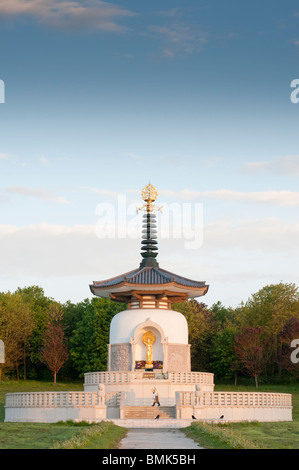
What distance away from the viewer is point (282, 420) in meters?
33.7

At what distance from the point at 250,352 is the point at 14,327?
2222 centimetres

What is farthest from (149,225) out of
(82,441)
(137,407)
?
(82,441)

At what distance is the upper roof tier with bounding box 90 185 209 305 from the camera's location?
1593 inches

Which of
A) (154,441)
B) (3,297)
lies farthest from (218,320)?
(154,441)

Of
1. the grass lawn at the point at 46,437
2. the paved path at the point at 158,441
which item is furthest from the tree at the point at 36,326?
the paved path at the point at 158,441

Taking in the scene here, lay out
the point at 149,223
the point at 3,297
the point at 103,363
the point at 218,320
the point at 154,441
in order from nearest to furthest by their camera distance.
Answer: the point at 154,441
the point at 149,223
the point at 103,363
the point at 3,297
the point at 218,320

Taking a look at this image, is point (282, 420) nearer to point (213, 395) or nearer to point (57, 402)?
point (213, 395)

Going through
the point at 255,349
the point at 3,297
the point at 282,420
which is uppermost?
the point at 3,297

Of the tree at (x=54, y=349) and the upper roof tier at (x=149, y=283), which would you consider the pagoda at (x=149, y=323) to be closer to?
the upper roof tier at (x=149, y=283)

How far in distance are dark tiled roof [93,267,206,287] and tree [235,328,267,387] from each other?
1609cm

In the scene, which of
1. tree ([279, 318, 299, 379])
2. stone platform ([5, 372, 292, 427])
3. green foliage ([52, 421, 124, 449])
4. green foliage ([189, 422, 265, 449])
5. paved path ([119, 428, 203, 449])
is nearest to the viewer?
green foliage ([52, 421, 124, 449])

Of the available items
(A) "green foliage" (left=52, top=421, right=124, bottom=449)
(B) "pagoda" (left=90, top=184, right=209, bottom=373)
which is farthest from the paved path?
(B) "pagoda" (left=90, top=184, right=209, bottom=373)

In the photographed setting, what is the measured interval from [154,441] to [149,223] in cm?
2629

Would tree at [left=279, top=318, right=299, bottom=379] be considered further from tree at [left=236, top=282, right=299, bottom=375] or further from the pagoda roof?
the pagoda roof
